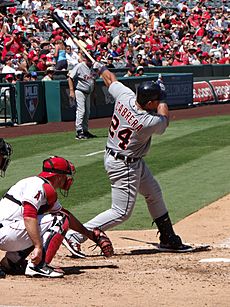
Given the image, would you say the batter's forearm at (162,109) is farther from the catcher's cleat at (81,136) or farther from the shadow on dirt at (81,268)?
the catcher's cleat at (81,136)

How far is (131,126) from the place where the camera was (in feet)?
25.3

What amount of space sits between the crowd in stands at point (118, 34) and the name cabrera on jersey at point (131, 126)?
14012mm

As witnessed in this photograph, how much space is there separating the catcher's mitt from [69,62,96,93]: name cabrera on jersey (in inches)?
390

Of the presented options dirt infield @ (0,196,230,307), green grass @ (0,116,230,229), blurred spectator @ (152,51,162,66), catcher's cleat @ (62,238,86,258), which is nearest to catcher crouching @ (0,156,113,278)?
dirt infield @ (0,196,230,307)

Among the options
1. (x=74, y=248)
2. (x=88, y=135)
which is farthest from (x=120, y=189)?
(x=88, y=135)

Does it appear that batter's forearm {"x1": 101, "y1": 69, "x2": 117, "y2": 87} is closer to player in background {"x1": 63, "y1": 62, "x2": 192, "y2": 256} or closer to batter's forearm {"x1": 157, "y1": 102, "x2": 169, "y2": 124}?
player in background {"x1": 63, "y1": 62, "x2": 192, "y2": 256}

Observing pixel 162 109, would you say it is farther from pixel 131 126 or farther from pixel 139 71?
pixel 139 71

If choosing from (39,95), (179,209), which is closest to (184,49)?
(39,95)

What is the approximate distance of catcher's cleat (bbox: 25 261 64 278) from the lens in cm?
676

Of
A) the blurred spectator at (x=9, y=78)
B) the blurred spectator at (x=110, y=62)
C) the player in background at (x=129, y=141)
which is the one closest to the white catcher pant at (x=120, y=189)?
the player in background at (x=129, y=141)

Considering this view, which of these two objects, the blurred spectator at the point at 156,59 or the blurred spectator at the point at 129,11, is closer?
the blurred spectator at the point at 156,59

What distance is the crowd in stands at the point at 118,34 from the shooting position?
2419 cm

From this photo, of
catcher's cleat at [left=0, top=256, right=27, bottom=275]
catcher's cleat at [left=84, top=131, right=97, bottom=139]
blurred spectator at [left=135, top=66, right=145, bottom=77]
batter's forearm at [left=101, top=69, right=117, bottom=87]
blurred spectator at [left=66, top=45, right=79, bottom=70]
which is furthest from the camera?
blurred spectator at [left=66, top=45, right=79, bottom=70]

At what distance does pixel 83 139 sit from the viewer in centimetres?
1756
